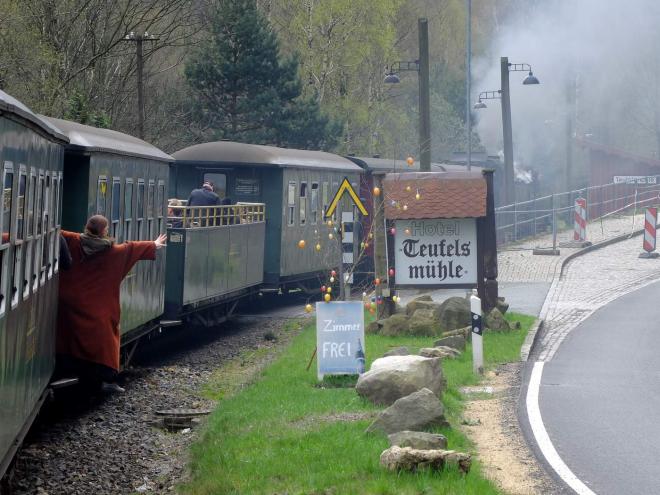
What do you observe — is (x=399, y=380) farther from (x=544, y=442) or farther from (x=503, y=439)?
(x=544, y=442)

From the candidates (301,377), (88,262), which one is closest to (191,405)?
(301,377)

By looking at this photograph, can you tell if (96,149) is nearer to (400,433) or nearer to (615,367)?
(400,433)

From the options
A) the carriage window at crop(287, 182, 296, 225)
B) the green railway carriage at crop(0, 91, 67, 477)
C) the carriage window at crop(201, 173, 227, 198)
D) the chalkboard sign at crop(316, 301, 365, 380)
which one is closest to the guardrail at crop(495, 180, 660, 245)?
the carriage window at crop(287, 182, 296, 225)

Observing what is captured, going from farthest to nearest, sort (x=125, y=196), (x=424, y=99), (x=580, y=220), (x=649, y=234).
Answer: (x=580, y=220)
(x=649, y=234)
(x=424, y=99)
(x=125, y=196)

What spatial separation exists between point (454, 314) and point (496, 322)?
95 centimetres

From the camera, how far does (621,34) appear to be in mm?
85188

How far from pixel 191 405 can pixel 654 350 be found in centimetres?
711

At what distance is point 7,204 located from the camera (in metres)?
7.58

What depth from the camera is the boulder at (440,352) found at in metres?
16.2

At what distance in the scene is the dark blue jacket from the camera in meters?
20.9

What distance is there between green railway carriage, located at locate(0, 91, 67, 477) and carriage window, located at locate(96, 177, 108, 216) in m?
2.12

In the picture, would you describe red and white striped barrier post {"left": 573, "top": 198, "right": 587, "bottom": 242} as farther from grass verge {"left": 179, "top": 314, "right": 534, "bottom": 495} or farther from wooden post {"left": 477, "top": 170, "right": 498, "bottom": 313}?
grass verge {"left": 179, "top": 314, "right": 534, "bottom": 495}

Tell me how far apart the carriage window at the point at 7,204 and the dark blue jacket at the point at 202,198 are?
43.0 feet

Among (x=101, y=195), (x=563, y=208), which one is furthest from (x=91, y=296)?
(x=563, y=208)
